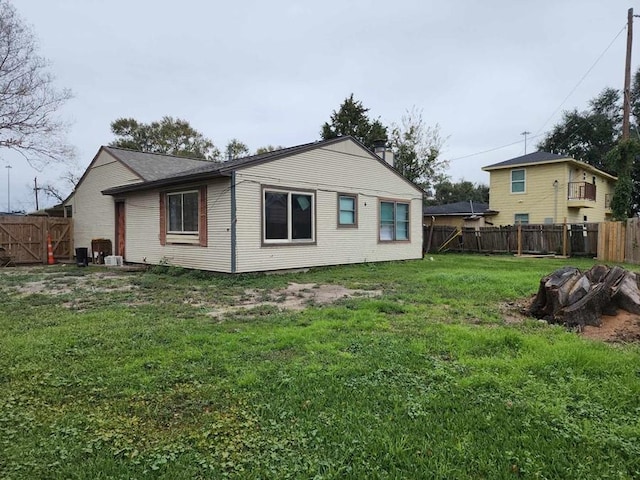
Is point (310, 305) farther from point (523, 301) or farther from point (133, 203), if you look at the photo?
point (133, 203)

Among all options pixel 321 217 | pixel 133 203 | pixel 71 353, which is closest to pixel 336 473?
pixel 71 353

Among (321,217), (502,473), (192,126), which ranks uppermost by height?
(192,126)

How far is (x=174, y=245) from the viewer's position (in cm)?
1174

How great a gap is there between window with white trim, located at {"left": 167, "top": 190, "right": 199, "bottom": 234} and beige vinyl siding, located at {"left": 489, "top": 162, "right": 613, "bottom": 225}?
769 inches

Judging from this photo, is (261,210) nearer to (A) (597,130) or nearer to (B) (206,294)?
(B) (206,294)

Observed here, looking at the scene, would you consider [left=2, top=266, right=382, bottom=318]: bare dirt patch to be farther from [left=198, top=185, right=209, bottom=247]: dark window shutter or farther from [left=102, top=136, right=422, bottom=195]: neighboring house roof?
[left=102, top=136, right=422, bottom=195]: neighboring house roof

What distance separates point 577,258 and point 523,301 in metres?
12.3

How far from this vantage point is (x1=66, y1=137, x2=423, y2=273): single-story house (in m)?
10.3

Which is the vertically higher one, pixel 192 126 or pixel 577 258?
pixel 192 126

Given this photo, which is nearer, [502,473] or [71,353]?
[502,473]

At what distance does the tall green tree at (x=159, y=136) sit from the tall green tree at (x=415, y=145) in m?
19.0

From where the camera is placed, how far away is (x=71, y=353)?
4035mm

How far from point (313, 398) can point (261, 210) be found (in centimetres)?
789

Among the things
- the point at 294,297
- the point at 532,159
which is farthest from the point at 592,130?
the point at 294,297
